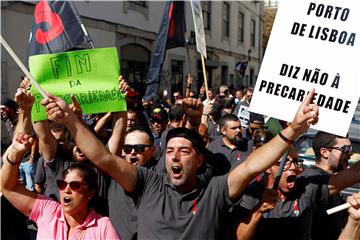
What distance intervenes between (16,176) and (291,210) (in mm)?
1718

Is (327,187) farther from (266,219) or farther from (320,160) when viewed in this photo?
(320,160)

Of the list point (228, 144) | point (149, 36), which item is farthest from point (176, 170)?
point (149, 36)

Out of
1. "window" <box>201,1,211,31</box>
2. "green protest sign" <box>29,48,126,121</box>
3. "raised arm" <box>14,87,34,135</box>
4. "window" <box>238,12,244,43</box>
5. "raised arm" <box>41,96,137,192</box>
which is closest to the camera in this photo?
"raised arm" <box>41,96,137,192</box>

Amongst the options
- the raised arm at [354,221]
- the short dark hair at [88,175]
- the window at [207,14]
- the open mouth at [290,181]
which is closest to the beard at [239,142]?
the open mouth at [290,181]

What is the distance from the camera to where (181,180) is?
2791 mm

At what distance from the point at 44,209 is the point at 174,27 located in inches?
198

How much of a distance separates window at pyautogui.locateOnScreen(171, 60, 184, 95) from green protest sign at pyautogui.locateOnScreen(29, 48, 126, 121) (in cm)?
1518

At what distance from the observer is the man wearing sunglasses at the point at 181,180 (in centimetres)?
259

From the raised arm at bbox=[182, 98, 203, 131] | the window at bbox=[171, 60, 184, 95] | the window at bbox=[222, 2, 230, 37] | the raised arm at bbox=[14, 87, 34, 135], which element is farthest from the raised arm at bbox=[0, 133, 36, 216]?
the window at bbox=[222, 2, 230, 37]

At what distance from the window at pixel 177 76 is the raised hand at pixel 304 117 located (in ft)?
53.7

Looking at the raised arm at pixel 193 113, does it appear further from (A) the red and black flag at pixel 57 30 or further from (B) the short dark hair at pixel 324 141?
(A) the red and black flag at pixel 57 30

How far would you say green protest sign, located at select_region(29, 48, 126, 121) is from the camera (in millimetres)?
Answer: 3584

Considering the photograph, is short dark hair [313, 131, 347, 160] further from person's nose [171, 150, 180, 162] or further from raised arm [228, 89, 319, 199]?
person's nose [171, 150, 180, 162]

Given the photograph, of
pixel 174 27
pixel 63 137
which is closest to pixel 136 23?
pixel 174 27
